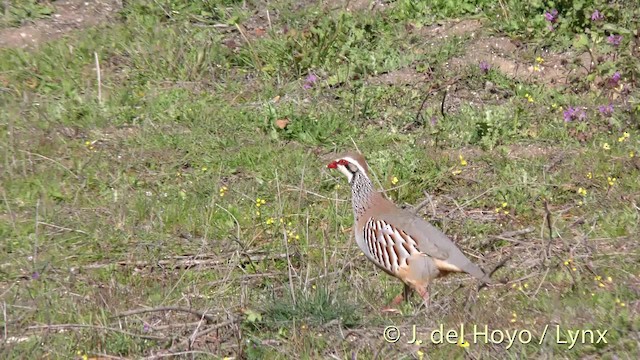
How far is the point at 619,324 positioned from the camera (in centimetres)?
578

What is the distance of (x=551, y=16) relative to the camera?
10727 millimetres

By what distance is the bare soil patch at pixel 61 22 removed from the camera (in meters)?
11.2

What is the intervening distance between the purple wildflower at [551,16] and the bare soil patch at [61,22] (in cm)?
406

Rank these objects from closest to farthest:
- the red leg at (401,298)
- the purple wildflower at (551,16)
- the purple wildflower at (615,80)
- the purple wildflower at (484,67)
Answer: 1. the red leg at (401,298)
2. the purple wildflower at (615,80)
3. the purple wildflower at (484,67)
4. the purple wildflower at (551,16)

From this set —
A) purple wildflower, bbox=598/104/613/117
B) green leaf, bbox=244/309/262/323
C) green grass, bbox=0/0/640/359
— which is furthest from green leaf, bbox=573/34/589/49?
green leaf, bbox=244/309/262/323

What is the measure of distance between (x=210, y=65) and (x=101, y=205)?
7.66ft

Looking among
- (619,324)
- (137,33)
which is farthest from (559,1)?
(619,324)

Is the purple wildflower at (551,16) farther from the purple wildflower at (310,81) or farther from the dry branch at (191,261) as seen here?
the dry branch at (191,261)

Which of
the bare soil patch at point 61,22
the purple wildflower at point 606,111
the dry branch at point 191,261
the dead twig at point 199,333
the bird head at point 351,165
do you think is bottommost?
the bare soil patch at point 61,22

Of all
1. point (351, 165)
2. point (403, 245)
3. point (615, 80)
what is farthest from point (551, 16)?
point (403, 245)

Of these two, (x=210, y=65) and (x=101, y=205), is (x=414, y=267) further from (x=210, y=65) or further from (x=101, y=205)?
(x=210, y=65)

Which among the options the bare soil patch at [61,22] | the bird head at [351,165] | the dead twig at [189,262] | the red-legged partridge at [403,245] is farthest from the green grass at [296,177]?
the bird head at [351,165]

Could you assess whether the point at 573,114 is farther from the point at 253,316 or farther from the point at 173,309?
the point at 173,309

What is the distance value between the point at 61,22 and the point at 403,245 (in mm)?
5823
